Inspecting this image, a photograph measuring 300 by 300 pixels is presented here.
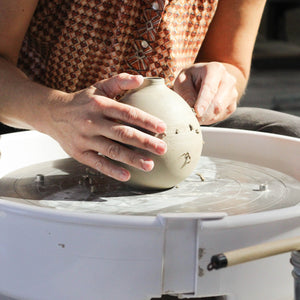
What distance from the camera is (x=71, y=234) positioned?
33.9 inches

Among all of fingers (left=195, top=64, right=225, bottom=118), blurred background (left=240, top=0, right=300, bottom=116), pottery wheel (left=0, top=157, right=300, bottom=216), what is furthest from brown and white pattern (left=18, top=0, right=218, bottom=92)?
blurred background (left=240, top=0, right=300, bottom=116)

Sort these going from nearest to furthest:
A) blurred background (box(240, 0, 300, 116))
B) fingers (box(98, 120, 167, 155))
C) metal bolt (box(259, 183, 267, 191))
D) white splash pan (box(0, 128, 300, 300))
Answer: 1. white splash pan (box(0, 128, 300, 300))
2. fingers (box(98, 120, 167, 155))
3. metal bolt (box(259, 183, 267, 191))
4. blurred background (box(240, 0, 300, 116))

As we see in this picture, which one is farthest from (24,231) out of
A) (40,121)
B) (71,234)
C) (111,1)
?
(111,1)

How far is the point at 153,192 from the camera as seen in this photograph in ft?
3.62

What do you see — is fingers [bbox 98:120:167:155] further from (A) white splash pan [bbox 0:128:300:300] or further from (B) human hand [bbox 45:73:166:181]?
(A) white splash pan [bbox 0:128:300:300]

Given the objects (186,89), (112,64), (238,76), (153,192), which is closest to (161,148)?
(153,192)

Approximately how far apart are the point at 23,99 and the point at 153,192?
38 centimetres

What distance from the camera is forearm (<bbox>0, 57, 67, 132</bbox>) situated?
1.15 metres

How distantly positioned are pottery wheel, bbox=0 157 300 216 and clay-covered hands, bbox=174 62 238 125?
0.45ft

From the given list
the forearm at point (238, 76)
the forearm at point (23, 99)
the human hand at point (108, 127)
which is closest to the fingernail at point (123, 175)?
the human hand at point (108, 127)

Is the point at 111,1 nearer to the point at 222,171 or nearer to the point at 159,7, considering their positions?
the point at 159,7

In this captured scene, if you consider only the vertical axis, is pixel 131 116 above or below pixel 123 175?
above

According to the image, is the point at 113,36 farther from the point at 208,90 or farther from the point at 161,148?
the point at 161,148

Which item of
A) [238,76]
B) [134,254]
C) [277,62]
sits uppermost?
[277,62]
